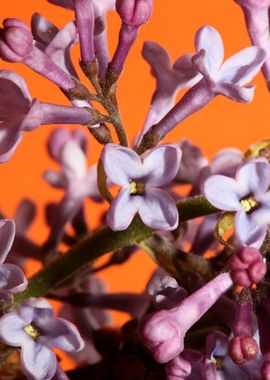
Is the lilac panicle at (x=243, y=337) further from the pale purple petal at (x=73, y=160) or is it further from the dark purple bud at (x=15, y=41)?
the pale purple petal at (x=73, y=160)

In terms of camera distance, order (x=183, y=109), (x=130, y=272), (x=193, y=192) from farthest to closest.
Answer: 1. (x=130, y=272)
2. (x=193, y=192)
3. (x=183, y=109)

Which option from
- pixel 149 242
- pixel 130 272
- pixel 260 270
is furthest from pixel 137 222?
pixel 130 272

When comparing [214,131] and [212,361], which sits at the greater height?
[212,361]

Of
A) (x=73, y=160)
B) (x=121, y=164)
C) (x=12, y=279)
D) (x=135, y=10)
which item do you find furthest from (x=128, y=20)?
(x=73, y=160)

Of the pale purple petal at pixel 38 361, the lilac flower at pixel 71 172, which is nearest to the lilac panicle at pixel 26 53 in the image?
the pale purple petal at pixel 38 361

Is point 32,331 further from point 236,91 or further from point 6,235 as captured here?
point 236,91

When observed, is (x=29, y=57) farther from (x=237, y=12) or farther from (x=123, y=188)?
(x=237, y=12)
